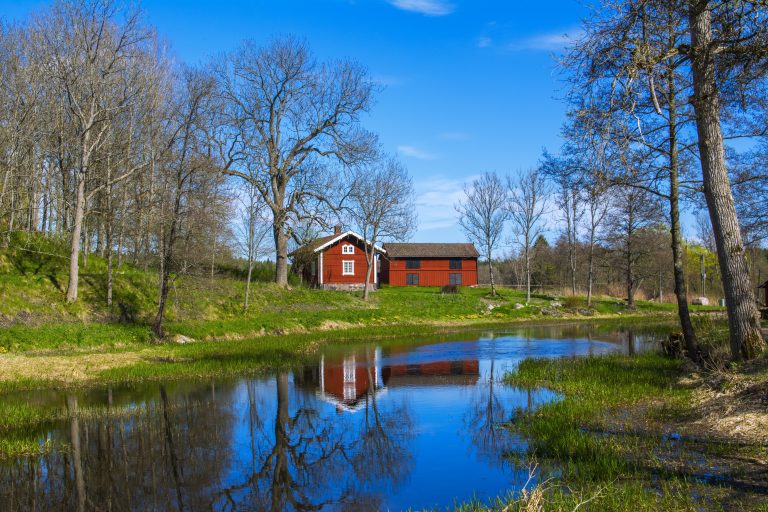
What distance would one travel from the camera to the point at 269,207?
38750 millimetres

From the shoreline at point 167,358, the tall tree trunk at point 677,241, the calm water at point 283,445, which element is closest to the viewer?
the calm water at point 283,445

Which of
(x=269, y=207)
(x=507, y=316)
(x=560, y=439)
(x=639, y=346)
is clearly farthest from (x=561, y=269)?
(x=560, y=439)

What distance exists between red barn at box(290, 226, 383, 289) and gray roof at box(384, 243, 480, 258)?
22.4 feet

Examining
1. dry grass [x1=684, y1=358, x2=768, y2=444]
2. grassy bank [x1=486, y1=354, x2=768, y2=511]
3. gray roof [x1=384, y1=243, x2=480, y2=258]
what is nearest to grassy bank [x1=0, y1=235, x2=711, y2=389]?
grassy bank [x1=486, y1=354, x2=768, y2=511]

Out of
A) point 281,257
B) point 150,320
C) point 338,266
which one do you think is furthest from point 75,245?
point 338,266

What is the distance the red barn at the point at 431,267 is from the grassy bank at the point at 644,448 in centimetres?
4539

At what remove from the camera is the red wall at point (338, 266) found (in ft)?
171

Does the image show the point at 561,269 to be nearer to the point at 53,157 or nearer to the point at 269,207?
the point at 269,207

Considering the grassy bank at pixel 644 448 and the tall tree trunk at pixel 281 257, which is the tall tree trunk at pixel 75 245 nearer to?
the tall tree trunk at pixel 281 257

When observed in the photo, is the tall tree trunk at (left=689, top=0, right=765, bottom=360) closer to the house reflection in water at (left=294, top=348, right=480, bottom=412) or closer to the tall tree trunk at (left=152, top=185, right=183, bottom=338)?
the house reflection in water at (left=294, top=348, right=480, bottom=412)

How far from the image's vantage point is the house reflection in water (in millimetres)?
14383

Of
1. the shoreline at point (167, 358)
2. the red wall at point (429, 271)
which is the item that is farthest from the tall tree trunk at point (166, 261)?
the red wall at point (429, 271)

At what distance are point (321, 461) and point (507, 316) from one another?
106 feet

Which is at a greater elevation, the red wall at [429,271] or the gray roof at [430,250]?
the gray roof at [430,250]
